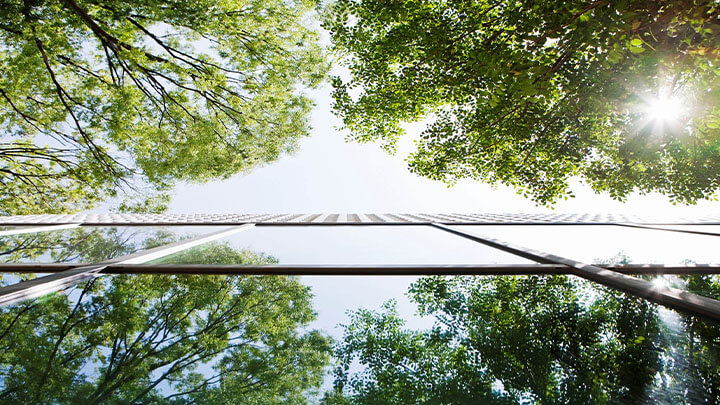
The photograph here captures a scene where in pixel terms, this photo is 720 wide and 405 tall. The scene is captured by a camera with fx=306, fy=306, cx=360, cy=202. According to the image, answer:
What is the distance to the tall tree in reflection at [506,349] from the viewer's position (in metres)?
1.53

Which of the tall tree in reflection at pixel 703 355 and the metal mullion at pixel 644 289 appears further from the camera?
the metal mullion at pixel 644 289

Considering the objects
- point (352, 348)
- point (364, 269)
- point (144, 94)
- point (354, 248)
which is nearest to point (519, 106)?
point (354, 248)

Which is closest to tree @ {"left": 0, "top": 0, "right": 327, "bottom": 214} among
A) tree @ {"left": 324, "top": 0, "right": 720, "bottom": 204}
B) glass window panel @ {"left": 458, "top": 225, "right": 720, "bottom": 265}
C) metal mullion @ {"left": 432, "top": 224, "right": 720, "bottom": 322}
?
tree @ {"left": 324, "top": 0, "right": 720, "bottom": 204}

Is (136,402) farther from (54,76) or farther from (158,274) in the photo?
(54,76)

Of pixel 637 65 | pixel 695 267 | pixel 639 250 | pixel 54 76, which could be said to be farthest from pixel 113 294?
pixel 54 76

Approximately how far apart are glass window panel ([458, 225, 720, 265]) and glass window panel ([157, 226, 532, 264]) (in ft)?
2.31

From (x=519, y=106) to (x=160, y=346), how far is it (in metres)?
9.07

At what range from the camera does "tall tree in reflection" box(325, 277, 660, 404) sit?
60.1 inches

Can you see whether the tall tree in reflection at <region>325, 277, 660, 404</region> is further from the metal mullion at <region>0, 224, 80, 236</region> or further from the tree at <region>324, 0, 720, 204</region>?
the metal mullion at <region>0, 224, 80, 236</region>

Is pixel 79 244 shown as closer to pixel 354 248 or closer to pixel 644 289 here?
pixel 354 248

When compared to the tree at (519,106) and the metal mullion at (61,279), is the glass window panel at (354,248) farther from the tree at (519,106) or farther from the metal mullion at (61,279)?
the tree at (519,106)

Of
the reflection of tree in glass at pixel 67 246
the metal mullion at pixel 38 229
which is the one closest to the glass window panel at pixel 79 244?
the reflection of tree in glass at pixel 67 246

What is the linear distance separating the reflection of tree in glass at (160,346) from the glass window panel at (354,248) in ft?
2.34

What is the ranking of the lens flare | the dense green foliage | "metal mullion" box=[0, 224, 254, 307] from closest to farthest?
the dense green foliage
"metal mullion" box=[0, 224, 254, 307]
the lens flare
